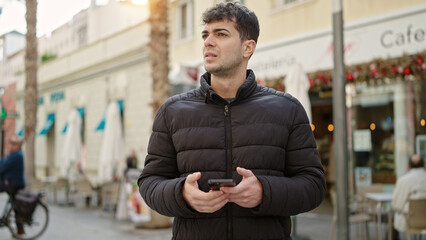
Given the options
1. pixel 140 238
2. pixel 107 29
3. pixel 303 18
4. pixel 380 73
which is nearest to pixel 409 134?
pixel 380 73

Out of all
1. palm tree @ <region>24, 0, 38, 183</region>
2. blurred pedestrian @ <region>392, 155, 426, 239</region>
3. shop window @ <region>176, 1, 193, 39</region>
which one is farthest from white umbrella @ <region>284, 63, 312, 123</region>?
palm tree @ <region>24, 0, 38, 183</region>

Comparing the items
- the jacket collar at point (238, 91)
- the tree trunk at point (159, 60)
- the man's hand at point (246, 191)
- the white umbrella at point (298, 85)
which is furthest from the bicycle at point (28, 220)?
the man's hand at point (246, 191)

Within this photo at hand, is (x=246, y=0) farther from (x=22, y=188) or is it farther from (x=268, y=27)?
(x=22, y=188)

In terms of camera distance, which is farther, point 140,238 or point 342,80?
point 140,238

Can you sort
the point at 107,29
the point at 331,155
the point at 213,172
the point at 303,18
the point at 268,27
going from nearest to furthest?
the point at 213,172 → the point at 303,18 → the point at 268,27 → the point at 331,155 → the point at 107,29

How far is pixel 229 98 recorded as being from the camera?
6.57 ft

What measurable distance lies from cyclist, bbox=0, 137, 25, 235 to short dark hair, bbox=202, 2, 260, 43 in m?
7.25

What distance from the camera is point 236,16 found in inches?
75.0

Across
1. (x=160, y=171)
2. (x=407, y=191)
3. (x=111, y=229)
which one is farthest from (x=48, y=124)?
(x=160, y=171)

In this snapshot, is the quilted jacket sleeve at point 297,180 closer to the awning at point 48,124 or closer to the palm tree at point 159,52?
the palm tree at point 159,52

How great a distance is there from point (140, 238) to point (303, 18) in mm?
6960

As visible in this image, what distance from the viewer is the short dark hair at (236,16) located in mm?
1900

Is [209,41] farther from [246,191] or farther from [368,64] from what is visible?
[368,64]

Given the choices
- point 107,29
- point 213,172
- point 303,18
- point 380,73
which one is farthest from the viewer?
point 107,29
